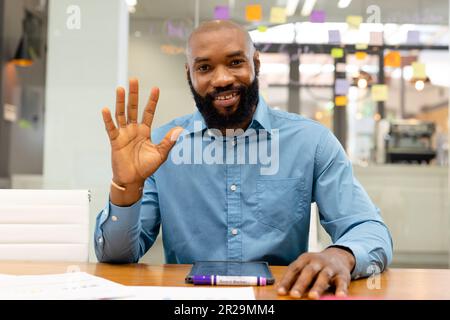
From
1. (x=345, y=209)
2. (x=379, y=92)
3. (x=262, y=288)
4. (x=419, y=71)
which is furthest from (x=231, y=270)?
(x=419, y=71)

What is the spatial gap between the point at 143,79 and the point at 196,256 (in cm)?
247

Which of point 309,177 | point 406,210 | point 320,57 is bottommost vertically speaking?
point 406,210

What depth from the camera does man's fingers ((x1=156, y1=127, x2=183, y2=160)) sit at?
109cm

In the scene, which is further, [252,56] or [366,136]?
[366,136]

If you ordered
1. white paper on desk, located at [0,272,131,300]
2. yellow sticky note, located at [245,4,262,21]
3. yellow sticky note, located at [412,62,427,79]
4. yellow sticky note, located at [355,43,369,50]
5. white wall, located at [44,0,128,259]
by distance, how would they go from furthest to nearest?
yellow sticky note, located at [412,62,427,79]
yellow sticky note, located at [355,43,369,50]
yellow sticky note, located at [245,4,262,21]
white wall, located at [44,0,128,259]
white paper on desk, located at [0,272,131,300]

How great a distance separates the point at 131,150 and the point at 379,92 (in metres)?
3.68

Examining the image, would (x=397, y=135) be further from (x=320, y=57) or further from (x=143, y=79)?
(x=143, y=79)

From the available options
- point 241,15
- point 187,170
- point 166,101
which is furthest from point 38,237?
point 241,15

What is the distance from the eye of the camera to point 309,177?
4.42 ft

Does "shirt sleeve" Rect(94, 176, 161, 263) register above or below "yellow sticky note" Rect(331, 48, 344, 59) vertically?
below

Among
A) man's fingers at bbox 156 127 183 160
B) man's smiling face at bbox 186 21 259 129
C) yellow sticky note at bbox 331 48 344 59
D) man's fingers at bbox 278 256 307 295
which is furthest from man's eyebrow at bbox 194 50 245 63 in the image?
yellow sticky note at bbox 331 48 344 59

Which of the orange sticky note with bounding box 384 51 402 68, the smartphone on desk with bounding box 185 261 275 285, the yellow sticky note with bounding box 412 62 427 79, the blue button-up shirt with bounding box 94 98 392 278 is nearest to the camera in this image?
the smartphone on desk with bounding box 185 261 275 285

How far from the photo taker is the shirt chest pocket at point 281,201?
1.30 meters

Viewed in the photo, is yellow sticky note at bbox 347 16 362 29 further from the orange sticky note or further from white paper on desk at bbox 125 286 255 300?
white paper on desk at bbox 125 286 255 300
